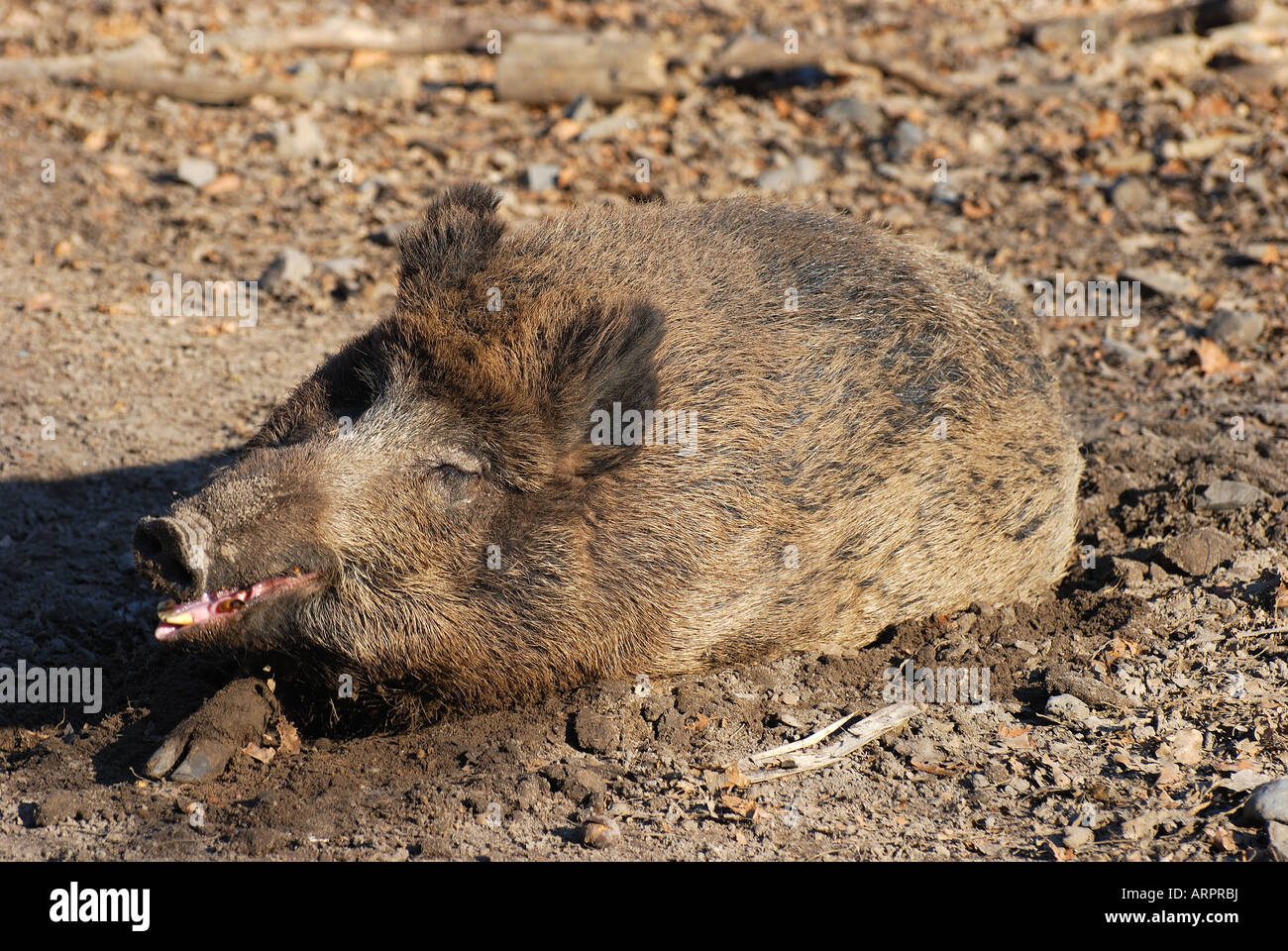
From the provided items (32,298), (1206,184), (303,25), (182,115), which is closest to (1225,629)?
(1206,184)

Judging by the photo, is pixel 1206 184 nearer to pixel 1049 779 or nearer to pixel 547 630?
pixel 1049 779

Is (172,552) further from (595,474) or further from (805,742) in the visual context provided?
(805,742)

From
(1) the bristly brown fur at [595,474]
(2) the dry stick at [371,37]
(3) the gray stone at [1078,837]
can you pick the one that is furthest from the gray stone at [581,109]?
(3) the gray stone at [1078,837]

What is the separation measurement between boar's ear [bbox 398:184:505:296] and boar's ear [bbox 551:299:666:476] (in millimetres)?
506

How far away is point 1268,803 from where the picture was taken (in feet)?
12.6

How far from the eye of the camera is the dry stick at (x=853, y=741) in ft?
14.4

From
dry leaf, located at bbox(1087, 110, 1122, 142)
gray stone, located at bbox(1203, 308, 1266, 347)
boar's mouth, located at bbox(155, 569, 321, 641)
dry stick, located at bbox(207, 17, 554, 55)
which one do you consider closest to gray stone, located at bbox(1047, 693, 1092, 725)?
boar's mouth, located at bbox(155, 569, 321, 641)

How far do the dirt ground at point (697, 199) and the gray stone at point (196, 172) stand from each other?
40mm

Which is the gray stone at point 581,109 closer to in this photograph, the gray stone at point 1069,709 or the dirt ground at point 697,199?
the dirt ground at point 697,199

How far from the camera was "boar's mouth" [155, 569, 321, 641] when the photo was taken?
414 cm

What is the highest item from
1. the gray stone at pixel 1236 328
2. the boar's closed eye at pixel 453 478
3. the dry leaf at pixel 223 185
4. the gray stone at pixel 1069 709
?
the dry leaf at pixel 223 185

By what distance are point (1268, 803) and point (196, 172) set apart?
348 inches

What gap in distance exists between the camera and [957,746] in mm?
4547

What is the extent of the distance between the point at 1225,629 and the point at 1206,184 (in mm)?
5476
